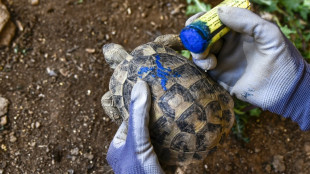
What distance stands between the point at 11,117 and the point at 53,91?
475 millimetres

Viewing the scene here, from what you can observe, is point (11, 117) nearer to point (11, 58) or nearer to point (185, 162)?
point (11, 58)

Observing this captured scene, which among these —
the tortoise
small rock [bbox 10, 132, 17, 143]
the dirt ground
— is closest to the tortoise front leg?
the tortoise

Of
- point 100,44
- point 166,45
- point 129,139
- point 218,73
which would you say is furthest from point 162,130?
point 100,44

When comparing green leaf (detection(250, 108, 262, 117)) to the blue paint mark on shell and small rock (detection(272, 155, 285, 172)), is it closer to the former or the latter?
small rock (detection(272, 155, 285, 172))

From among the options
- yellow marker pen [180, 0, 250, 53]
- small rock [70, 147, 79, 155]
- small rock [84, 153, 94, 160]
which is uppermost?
yellow marker pen [180, 0, 250, 53]

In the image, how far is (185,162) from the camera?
7.54 feet

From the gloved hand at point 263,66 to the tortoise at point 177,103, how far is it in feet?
A: 0.53

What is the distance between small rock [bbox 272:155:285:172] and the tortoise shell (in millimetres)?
1168

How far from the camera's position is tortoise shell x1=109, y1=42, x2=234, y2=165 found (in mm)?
2107

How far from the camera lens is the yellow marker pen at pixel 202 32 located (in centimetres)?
179

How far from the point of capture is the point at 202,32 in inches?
71.0

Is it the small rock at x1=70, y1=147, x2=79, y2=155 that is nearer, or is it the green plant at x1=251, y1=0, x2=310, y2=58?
the small rock at x1=70, y1=147, x2=79, y2=155

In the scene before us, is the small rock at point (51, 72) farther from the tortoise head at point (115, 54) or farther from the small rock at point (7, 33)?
the tortoise head at point (115, 54)

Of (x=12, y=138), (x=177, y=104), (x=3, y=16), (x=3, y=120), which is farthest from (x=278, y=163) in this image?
(x=3, y=16)
